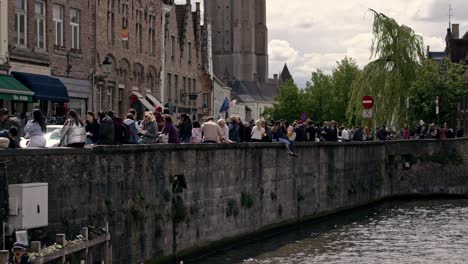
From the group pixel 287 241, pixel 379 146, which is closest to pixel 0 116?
pixel 287 241

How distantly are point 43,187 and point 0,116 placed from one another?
3.64 m

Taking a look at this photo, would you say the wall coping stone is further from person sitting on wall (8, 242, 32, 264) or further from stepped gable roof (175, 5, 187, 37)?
stepped gable roof (175, 5, 187, 37)

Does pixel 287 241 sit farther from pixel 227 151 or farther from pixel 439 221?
pixel 439 221

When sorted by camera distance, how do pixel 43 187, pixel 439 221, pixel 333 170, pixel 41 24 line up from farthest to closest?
pixel 333 170 < pixel 439 221 < pixel 41 24 < pixel 43 187

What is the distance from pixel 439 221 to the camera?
4303 centimetres

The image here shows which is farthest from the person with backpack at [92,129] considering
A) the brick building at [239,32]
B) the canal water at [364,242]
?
the brick building at [239,32]

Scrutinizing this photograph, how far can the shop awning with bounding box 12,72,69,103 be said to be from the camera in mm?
37656

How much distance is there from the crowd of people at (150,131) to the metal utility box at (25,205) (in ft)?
5.21

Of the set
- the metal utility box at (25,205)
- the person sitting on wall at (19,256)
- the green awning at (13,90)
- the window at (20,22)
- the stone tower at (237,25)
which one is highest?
the stone tower at (237,25)

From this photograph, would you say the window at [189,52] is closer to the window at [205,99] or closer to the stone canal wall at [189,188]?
the window at [205,99]

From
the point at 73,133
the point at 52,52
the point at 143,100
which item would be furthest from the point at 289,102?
the point at 73,133

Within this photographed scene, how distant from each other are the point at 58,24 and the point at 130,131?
55.5 feet

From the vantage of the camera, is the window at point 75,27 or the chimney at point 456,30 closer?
the window at point 75,27

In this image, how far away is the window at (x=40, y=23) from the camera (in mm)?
39625
